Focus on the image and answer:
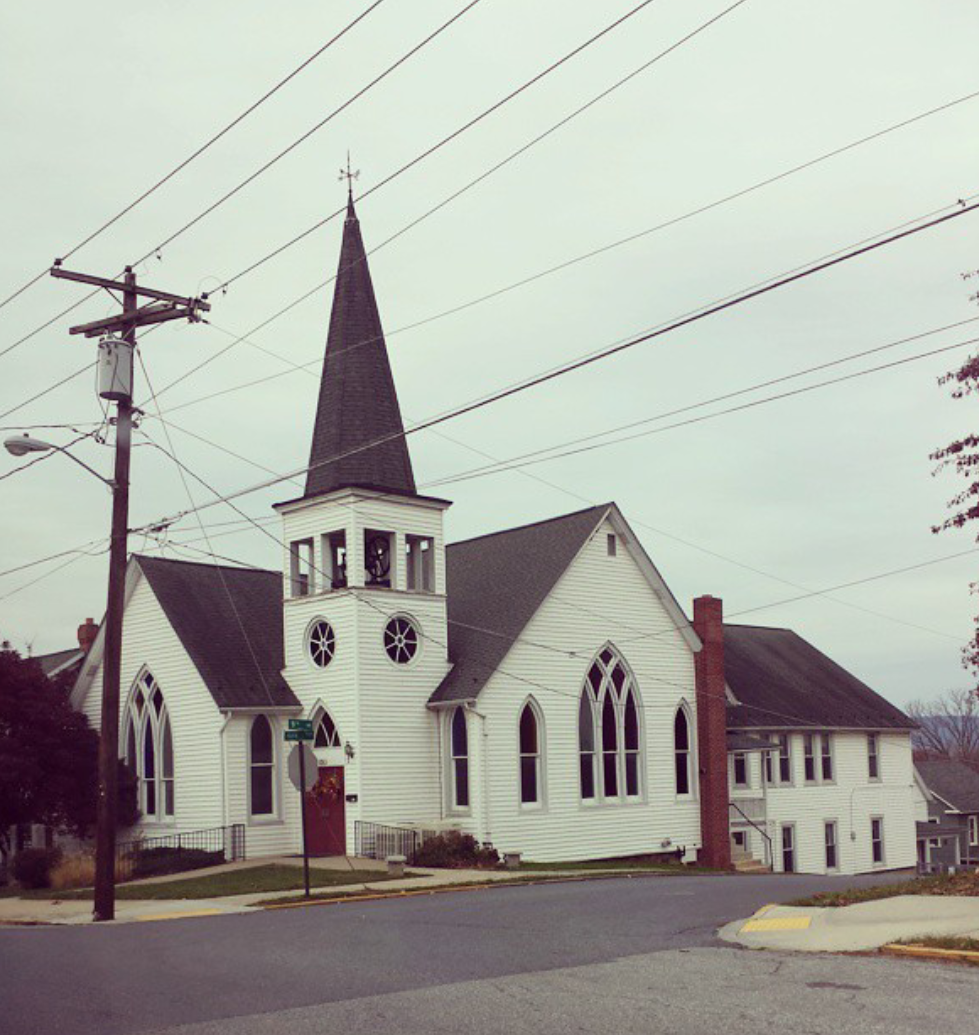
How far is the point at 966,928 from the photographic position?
15016mm

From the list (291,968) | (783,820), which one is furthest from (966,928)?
(783,820)

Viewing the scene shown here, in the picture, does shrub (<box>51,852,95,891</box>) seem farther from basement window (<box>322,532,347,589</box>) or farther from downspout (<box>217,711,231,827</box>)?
basement window (<box>322,532,347,589</box>)

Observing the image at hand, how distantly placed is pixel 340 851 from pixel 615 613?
1033 centimetres

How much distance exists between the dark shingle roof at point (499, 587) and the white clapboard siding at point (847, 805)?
10921 millimetres

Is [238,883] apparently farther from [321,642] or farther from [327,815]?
[321,642]

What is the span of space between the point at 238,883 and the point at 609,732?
545 inches

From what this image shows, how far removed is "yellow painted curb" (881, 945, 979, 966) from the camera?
1329 cm

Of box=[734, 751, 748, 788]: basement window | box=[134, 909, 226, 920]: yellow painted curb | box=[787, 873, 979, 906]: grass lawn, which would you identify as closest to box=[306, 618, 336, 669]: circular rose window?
box=[134, 909, 226, 920]: yellow painted curb

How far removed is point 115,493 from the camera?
2544 centimetres

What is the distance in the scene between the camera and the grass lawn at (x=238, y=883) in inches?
1107

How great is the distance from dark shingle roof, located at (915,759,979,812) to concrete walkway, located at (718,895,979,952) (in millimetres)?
48247

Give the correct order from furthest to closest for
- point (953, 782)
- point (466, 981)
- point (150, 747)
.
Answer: point (953, 782) → point (150, 747) → point (466, 981)

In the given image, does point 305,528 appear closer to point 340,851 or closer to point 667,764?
point 340,851

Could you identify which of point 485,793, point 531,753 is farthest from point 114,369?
point 531,753
